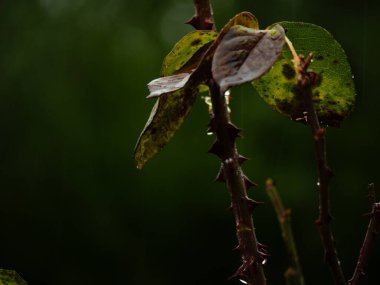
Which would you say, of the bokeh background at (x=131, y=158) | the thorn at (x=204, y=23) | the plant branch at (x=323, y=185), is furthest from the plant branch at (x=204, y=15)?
the bokeh background at (x=131, y=158)

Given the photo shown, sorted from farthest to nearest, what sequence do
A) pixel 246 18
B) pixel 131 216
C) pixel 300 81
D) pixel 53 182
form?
pixel 53 182, pixel 131 216, pixel 246 18, pixel 300 81

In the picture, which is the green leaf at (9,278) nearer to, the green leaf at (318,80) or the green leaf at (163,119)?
the green leaf at (163,119)

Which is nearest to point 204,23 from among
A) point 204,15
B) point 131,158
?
point 204,15

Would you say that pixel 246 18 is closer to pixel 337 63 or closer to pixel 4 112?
pixel 337 63

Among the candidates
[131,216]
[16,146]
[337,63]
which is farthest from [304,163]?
[337,63]

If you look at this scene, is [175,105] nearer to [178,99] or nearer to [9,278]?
[178,99]

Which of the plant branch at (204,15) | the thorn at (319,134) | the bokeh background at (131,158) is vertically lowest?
the bokeh background at (131,158)
